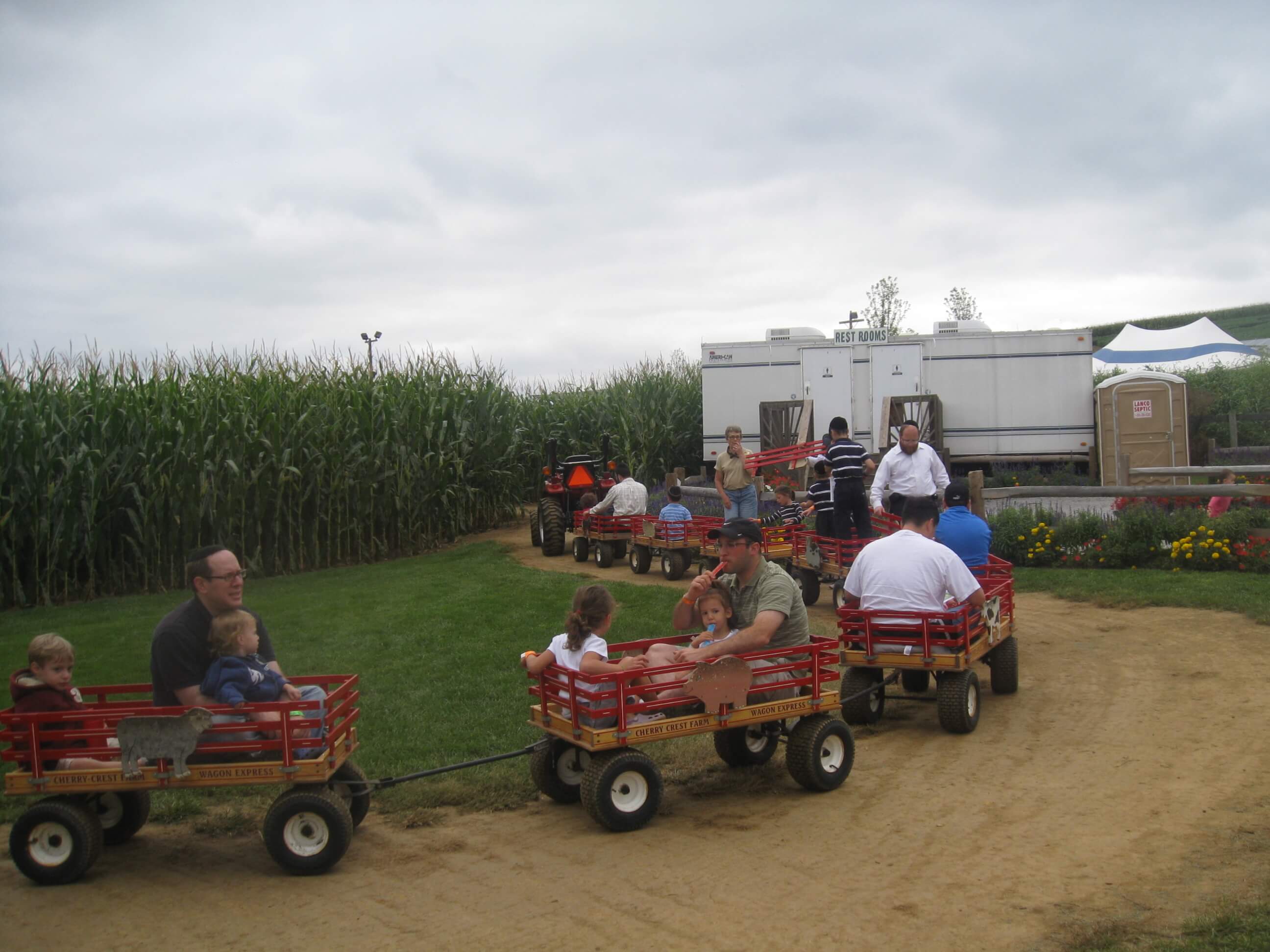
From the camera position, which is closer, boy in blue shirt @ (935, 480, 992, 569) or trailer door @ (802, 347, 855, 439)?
boy in blue shirt @ (935, 480, 992, 569)

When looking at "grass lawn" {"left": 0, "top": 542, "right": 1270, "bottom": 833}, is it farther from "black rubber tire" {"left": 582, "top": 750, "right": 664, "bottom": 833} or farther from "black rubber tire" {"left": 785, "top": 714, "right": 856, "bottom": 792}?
"black rubber tire" {"left": 582, "top": 750, "right": 664, "bottom": 833}

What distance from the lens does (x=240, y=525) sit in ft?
54.3

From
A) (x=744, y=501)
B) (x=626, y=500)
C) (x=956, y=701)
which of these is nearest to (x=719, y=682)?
(x=956, y=701)

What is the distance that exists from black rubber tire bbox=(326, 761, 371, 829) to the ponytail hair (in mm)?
1325

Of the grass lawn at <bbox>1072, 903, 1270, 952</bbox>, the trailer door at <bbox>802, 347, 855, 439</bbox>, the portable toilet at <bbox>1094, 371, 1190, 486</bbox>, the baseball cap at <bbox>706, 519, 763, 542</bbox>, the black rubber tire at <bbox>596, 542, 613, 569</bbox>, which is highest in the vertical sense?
the trailer door at <bbox>802, 347, 855, 439</bbox>

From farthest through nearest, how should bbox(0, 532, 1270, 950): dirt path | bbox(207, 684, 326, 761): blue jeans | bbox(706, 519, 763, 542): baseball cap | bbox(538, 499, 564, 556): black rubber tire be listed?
bbox(538, 499, 564, 556): black rubber tire → bbox(706, 519, 763, 542): baseball cap → bbox(207, 684, 326, 761): blue jeans → bbox(0, 532, 1270, 950): dirt path

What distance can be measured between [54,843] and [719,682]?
11.2 feet

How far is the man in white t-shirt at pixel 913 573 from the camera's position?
7391 mm

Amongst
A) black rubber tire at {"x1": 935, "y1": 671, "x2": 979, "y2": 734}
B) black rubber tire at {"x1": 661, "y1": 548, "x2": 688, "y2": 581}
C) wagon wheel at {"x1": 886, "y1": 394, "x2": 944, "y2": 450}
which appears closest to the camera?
black rubber tire at {"x1": 935, "y1": 671, "x2": 979, "y2": 734}

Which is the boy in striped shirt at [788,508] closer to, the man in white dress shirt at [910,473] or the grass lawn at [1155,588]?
the grass lawn at [1155,588]

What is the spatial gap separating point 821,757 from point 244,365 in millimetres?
15169

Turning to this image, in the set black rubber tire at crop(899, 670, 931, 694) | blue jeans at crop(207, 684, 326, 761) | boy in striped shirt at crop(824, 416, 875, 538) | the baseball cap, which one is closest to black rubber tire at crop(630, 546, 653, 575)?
boy in striped shirt at crop(824, 416, 875, 538)

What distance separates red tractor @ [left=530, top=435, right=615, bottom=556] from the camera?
18031mm

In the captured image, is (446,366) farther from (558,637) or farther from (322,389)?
(558,637)
